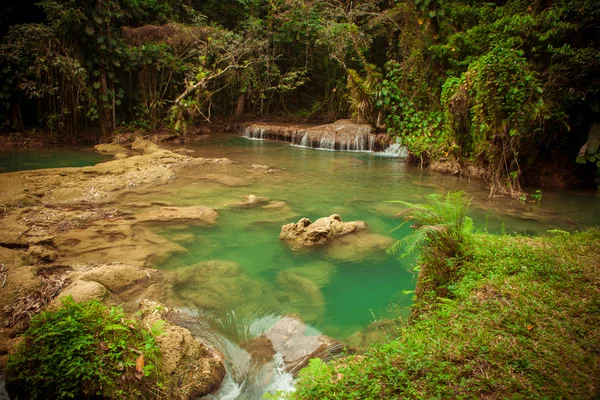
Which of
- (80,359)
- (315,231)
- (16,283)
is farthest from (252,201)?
(80,359)

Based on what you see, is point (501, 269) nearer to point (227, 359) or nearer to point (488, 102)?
point (227, 359)

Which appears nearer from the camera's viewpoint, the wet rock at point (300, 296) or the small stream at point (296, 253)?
the small stream at point (296, 253)

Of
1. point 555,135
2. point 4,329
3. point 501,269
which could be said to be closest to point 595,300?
point 501,269

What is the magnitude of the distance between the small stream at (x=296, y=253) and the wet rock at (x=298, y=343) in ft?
0.36

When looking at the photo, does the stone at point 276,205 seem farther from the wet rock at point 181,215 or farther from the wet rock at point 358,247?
the wet rock at point 358,247

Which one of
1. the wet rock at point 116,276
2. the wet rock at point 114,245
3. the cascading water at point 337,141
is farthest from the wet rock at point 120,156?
the wet rock at point 116,276

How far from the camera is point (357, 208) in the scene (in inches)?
322

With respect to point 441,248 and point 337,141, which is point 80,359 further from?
point 337,141

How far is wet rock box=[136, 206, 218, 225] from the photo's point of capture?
685 centimetres

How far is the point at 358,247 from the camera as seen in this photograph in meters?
6.03

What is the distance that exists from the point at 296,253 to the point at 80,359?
3.73 m

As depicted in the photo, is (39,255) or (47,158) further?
(47,158)

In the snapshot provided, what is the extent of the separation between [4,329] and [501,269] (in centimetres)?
485

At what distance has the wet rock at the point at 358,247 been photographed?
578cm
